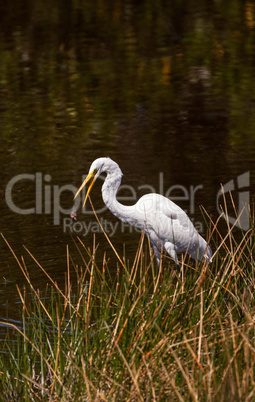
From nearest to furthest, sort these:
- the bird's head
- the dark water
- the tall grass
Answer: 1. the tall grass
2. the bird's head
3. the dark water

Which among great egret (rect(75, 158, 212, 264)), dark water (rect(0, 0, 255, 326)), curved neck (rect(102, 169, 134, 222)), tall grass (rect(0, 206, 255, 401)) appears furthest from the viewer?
dark water (rect(0, 0, 255, 326))

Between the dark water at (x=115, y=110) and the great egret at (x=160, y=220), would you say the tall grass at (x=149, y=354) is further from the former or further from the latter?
the great egret at (x=160, y=220)

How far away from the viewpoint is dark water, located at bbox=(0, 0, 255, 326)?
23.7 ft

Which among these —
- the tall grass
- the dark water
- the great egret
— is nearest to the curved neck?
the great egret

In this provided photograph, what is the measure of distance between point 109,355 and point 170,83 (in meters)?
10.1

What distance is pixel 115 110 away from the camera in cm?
1152

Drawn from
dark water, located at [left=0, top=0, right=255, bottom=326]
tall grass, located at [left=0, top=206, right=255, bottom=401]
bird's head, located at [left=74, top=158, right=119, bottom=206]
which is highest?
bird's head, located at [left=74, top=158, right=119, bottom=206]

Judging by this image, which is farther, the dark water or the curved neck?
the dark water

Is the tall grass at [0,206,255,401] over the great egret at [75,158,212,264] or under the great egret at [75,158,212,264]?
over

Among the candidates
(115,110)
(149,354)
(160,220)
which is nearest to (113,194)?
(160,220)

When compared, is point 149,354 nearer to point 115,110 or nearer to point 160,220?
point 160,220

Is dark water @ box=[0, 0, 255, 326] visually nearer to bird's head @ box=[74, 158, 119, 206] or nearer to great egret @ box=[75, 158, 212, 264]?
great egret @ box=[75, 158, 212, 264]

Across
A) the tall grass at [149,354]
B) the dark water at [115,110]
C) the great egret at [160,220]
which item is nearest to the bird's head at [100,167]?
the great egret at [160,220]

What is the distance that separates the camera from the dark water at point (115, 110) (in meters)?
7.23
